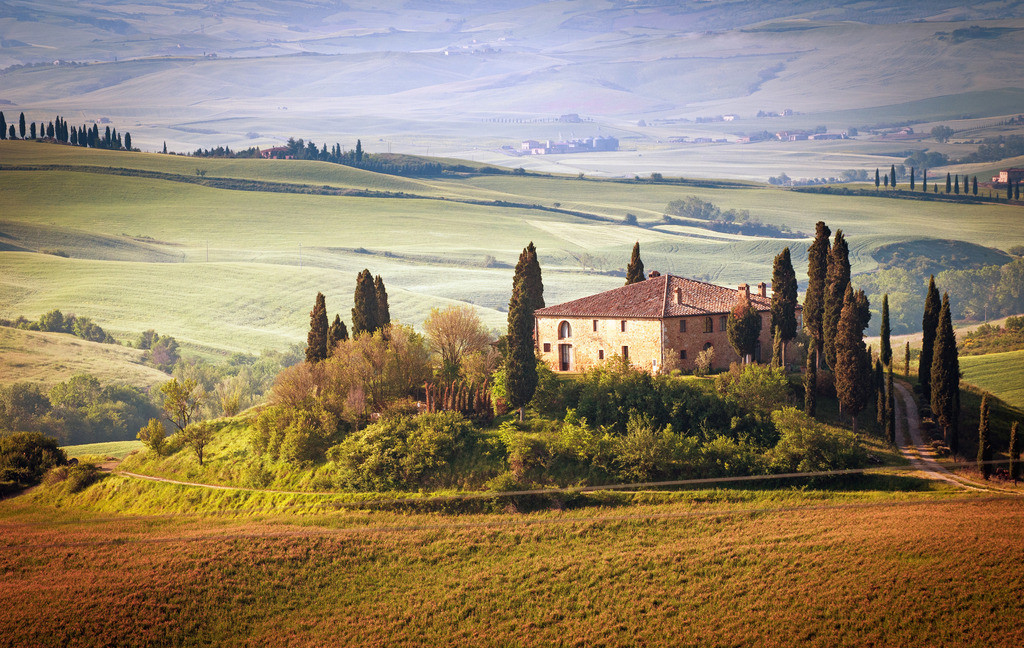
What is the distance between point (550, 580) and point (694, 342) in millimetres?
23853

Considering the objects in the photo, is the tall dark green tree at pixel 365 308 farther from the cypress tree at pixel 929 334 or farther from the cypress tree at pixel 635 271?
the cypress tree at pixel 929 334

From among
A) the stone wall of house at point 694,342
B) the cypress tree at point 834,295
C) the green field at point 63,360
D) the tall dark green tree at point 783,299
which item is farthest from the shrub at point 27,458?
the green field at point 63,360

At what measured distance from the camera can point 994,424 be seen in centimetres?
6044

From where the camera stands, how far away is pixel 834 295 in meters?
64.3

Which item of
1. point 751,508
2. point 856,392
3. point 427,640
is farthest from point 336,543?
point 856,392

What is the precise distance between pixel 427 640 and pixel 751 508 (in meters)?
18.4

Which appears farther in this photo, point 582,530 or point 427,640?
point 582,530

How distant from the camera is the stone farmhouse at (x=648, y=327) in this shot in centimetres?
6656

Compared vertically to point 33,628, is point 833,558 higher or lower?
higher

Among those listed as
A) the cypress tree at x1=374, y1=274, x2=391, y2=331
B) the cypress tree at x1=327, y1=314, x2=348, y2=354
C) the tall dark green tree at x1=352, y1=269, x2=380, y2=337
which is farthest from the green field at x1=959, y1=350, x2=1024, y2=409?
the cypress tree at x1=327, y1=314, x2=348, y2=354

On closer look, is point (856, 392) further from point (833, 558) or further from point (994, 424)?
point (833, 558)

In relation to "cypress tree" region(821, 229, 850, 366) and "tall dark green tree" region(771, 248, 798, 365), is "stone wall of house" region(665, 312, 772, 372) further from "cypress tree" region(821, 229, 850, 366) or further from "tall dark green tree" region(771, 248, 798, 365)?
"cypress tree" region(821, 229, 850, 366)

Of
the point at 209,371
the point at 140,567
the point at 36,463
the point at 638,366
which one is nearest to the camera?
the point at 140,567

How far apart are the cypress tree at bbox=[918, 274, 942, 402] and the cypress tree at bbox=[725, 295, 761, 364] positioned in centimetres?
1032
